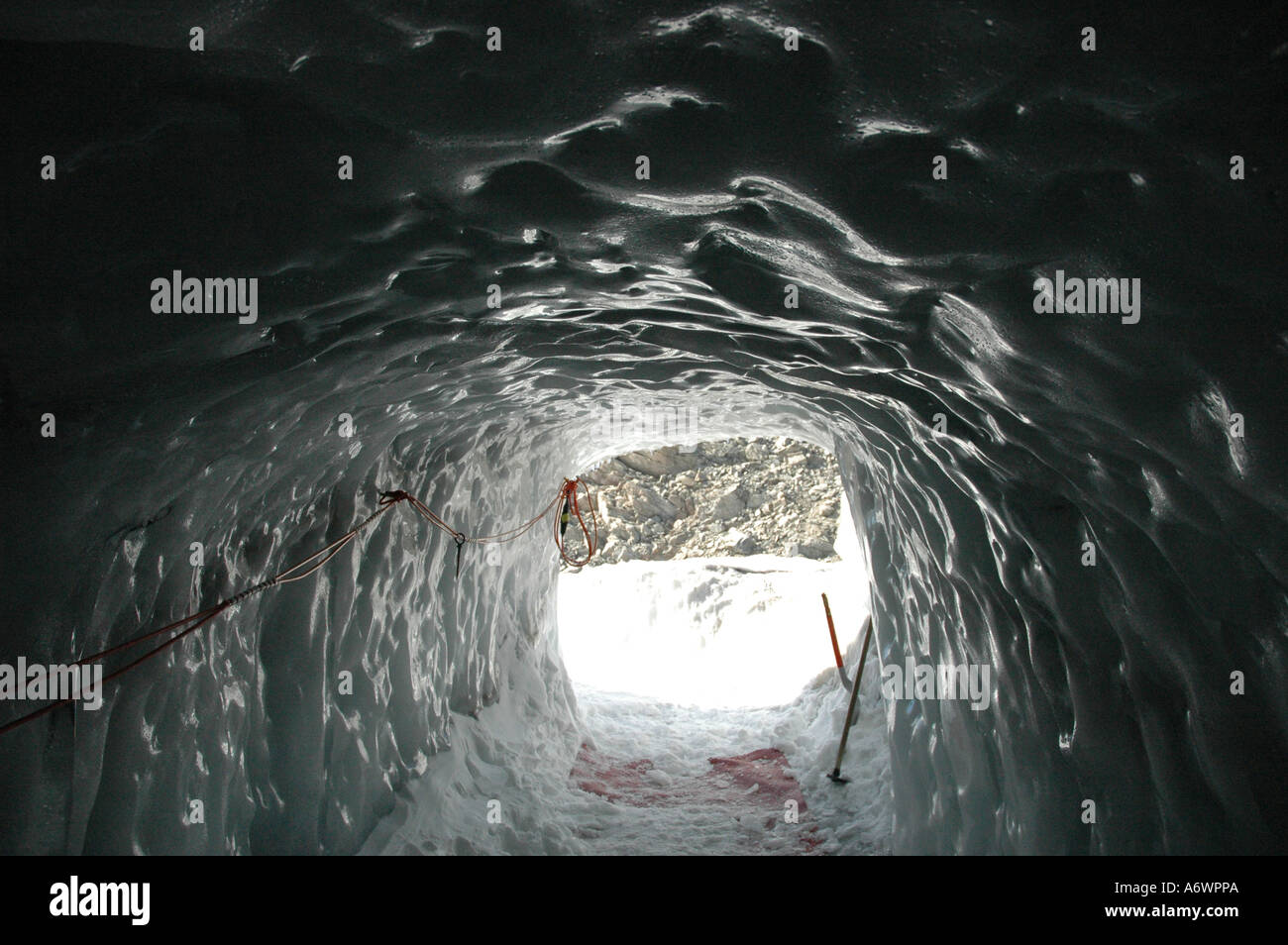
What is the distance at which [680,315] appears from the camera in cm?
359

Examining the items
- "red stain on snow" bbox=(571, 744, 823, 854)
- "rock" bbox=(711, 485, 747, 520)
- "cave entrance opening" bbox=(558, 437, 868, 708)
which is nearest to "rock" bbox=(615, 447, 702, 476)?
"rock" bbox=(711, 485, 747, 520)

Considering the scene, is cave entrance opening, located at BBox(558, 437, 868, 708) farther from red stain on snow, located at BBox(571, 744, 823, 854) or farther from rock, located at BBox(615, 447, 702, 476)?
rock, located at BBox(615, 447, 702, 476)

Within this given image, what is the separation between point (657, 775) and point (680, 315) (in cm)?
596

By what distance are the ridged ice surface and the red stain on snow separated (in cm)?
291

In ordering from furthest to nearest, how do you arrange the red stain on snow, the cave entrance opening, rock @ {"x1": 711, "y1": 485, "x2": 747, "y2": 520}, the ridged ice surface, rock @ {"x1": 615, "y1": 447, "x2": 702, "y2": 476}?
rock @ {"x1": 711, "y1": 485, "x2": 747, "y2": 520}, rock @ {"x1": 615, "y1": 447, "x2": 702, "y2": 476}, the cave entrance opening, the red stain on snow, the ridged ice surface

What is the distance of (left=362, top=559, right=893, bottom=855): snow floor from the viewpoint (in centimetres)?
604

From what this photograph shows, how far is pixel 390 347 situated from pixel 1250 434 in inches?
116

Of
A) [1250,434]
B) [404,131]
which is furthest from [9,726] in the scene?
[1250,434]

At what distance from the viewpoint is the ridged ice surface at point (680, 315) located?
5.45ft

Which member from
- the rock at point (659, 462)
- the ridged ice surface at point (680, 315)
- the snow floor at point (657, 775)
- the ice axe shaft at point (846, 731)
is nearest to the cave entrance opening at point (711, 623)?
the snow floor at point (657, 775)

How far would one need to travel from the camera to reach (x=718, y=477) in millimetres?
35125

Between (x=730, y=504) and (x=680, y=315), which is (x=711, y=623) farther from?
(x=730, y=504)
